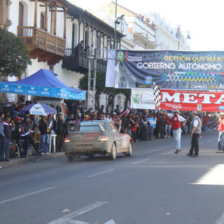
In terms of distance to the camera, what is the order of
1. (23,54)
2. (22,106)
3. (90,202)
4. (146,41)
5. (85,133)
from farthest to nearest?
(146,41) < (22,106) < (23,54) < (85,133) < (90,202)

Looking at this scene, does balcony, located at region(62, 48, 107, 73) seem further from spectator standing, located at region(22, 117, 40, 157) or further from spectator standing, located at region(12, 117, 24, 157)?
spectator standing, located at region(12, 117, 24, 157)

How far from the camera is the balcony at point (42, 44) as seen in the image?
2892 cm

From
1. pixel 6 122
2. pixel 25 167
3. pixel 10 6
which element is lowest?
pixel 25 167

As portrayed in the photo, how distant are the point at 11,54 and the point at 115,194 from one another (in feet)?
39.3

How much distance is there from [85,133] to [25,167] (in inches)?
104

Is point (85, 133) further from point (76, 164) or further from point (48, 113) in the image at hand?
point (48, 113)

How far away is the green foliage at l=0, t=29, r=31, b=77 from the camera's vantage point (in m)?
20.3

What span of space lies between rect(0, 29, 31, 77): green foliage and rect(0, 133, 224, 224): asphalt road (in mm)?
5946

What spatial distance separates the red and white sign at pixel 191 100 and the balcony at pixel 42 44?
295 inches

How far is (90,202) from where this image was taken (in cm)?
911

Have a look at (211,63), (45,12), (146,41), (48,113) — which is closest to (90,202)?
(48,113)

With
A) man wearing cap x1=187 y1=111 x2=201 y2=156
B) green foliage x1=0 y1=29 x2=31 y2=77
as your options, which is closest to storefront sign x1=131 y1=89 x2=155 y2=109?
man wearing cap x1=187 y1=111 x2=201 y2=156

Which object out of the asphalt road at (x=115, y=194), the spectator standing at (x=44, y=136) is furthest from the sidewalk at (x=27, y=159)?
the asphalt road at (x=115, y=194)

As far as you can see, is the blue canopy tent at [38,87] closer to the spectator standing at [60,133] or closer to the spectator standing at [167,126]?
the spectator standing at [60,133]
